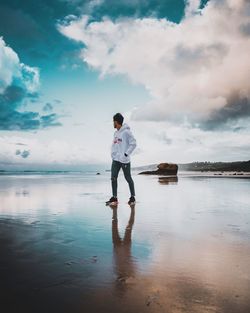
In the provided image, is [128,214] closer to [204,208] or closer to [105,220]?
[105,220]

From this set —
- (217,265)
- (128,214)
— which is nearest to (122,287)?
(217,265)

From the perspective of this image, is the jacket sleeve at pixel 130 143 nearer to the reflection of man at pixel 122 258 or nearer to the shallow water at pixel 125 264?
the shallow water at pixel 125 264

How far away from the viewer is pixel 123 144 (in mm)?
8430

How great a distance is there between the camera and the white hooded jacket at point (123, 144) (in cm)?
842

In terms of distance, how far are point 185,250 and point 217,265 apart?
0.58 metres

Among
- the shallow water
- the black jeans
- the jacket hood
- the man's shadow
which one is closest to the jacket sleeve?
the jacket hood

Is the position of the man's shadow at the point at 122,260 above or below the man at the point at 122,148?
below

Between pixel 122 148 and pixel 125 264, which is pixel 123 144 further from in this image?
pixel 125 264

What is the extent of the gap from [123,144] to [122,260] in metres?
5.61

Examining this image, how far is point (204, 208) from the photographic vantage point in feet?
22.9

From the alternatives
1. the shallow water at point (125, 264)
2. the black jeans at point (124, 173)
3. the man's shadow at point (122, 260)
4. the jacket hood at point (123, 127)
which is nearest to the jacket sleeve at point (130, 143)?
the jacket hood at point (123, 127)

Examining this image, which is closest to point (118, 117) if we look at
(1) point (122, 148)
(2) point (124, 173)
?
(1) point (122, 148)

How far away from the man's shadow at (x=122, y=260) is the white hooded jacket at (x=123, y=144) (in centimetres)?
382

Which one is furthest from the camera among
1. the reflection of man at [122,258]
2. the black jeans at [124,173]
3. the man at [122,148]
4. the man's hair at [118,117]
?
the man's hair at [118,117]
